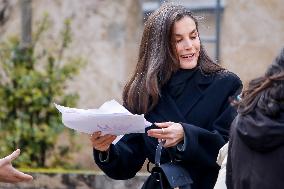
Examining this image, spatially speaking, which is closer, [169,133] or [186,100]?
[169,133]

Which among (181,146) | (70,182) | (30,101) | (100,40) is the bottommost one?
(70,182)

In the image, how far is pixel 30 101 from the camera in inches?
319

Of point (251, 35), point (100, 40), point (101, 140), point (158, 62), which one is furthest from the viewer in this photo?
point (100, 40)

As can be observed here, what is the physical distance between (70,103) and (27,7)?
57.7 inches

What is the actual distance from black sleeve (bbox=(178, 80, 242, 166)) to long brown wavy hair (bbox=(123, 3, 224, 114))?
0.24m

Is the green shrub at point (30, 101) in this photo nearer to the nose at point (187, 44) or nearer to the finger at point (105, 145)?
the finger at point (105, 145)

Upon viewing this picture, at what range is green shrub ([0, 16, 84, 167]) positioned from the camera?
8109 mm

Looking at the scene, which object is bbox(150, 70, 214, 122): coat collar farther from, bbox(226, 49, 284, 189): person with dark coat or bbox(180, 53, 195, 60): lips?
bbox(226, 49, 284, 189): person with dark coat

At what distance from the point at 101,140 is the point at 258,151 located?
1.28m

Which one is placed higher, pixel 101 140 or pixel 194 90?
pixel 194 90

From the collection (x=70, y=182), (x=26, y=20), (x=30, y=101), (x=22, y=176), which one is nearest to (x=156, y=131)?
(x=22, y=176)

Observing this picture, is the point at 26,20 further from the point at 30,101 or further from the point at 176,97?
the point at 176,97

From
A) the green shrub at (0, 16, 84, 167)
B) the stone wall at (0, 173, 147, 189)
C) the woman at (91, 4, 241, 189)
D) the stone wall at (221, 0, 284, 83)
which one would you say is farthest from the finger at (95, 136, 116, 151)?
the stone wall at (221, 0, 284, 83)

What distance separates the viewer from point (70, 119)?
438cm
